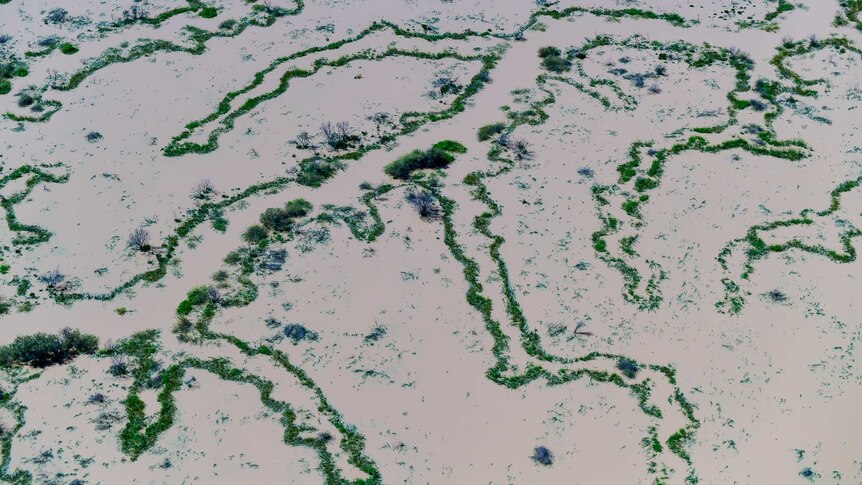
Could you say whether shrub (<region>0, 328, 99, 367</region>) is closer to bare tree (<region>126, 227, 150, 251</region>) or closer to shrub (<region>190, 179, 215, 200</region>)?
bare tree (<region>126, 227, 150, 251</region>)

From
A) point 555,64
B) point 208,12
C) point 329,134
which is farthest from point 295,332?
point 208,12

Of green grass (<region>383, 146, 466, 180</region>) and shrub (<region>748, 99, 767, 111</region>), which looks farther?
shrub (<region>748, 99, 767, 111</region>)

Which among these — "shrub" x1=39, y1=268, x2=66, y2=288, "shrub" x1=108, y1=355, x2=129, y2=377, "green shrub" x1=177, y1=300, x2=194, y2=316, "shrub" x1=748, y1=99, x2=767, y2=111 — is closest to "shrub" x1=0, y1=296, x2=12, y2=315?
"shrub" x1=39, y1=268, x2=66, y2=288

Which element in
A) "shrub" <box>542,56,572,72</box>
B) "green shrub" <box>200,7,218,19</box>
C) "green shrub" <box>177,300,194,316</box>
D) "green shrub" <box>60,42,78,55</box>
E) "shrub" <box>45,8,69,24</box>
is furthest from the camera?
"green shrub" <box>200,7,218,19</box>

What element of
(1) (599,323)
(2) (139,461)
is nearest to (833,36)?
(1) (599,323)

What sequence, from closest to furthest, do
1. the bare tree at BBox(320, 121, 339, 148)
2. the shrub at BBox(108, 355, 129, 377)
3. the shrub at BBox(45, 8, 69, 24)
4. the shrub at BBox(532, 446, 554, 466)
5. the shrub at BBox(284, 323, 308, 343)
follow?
1. the shrub at BBox(532, 446, 554, 466)
2. the shrub at BBox(108, 355, 129, 377)
3. the shrub at BBox(284, 323, 308, 343)
4. the bare tree at BBox(320, 121, 339, 148)
5. the shrub at BBox(45, 8, 69, 24)

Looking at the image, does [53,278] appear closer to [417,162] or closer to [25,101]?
[25,101]

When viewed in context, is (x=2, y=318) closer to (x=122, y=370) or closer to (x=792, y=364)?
(x=122, y=370)
